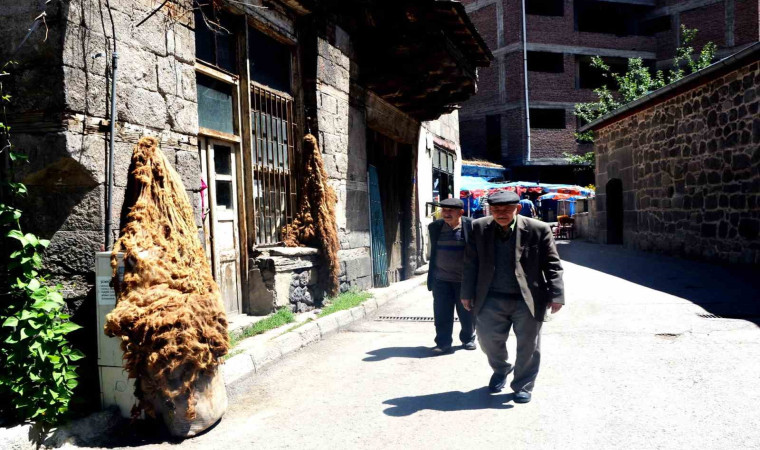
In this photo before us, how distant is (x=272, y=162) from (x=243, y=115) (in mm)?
802

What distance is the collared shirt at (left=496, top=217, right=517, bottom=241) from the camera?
4.70 metres

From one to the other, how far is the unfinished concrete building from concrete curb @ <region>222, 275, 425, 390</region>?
26003mm

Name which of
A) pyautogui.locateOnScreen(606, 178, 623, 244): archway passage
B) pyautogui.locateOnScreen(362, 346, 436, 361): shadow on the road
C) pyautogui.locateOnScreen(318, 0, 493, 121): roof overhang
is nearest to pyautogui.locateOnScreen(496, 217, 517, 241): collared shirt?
pyautogui.locateOnScreen(362, 346, 436, 361): shadow on the road

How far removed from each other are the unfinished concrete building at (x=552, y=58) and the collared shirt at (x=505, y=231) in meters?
28.7

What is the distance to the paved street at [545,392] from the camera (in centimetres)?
374

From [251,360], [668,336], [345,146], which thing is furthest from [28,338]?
[345,146]

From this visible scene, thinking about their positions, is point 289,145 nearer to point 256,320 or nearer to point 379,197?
point 256,320

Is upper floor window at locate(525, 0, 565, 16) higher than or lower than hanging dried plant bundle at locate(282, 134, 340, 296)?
higher

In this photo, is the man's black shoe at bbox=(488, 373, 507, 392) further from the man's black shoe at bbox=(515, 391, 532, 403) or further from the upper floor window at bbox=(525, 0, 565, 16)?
the upper floor window at bbox=(525, 0, 565, 16)

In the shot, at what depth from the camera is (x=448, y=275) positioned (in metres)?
6.44

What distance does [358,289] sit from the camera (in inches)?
373

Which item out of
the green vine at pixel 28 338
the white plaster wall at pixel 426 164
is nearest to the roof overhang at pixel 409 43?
the white plaster wall at pixel 426 164

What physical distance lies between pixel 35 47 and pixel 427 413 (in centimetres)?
379

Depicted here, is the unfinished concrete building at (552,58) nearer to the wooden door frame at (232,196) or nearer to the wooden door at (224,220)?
the wooden door frame at (232,196)
